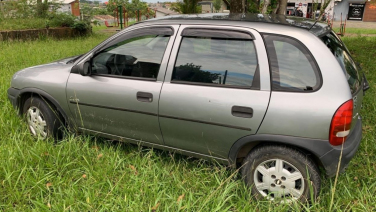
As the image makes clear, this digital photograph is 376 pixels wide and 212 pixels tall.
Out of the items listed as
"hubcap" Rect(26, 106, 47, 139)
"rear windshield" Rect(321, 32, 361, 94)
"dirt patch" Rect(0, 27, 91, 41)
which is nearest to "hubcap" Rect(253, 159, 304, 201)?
"rear windshield" Rect(321, 32, 361, 94)

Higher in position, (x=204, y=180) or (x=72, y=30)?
(x=72, y=30)

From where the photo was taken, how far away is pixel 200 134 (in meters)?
2.85

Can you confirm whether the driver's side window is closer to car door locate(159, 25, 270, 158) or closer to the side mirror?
the side mirror

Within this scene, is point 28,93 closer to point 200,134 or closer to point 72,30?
point 200,134

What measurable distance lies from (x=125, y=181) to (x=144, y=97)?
2.74 ft

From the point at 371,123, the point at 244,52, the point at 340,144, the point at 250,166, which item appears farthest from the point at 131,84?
the point at 371,123

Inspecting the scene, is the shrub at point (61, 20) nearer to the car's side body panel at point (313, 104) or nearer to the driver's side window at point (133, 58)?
the driver's side window at point (133, 58)

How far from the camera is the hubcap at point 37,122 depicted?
12.3 feet

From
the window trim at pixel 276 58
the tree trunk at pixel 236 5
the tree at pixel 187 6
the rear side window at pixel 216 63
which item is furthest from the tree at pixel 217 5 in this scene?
the window trim at pixel 276 58

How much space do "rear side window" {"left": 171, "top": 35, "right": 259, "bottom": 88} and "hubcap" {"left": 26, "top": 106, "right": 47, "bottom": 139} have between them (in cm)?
189

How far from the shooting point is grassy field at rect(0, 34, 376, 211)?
2.62 m

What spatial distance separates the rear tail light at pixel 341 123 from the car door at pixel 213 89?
53 centimetres

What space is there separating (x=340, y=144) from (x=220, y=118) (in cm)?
98

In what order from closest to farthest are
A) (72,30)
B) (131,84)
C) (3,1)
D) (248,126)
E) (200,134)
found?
1. (248,126)
2. (200,134)
3. (131,84)
4. (72,30)
5. (3,1)
